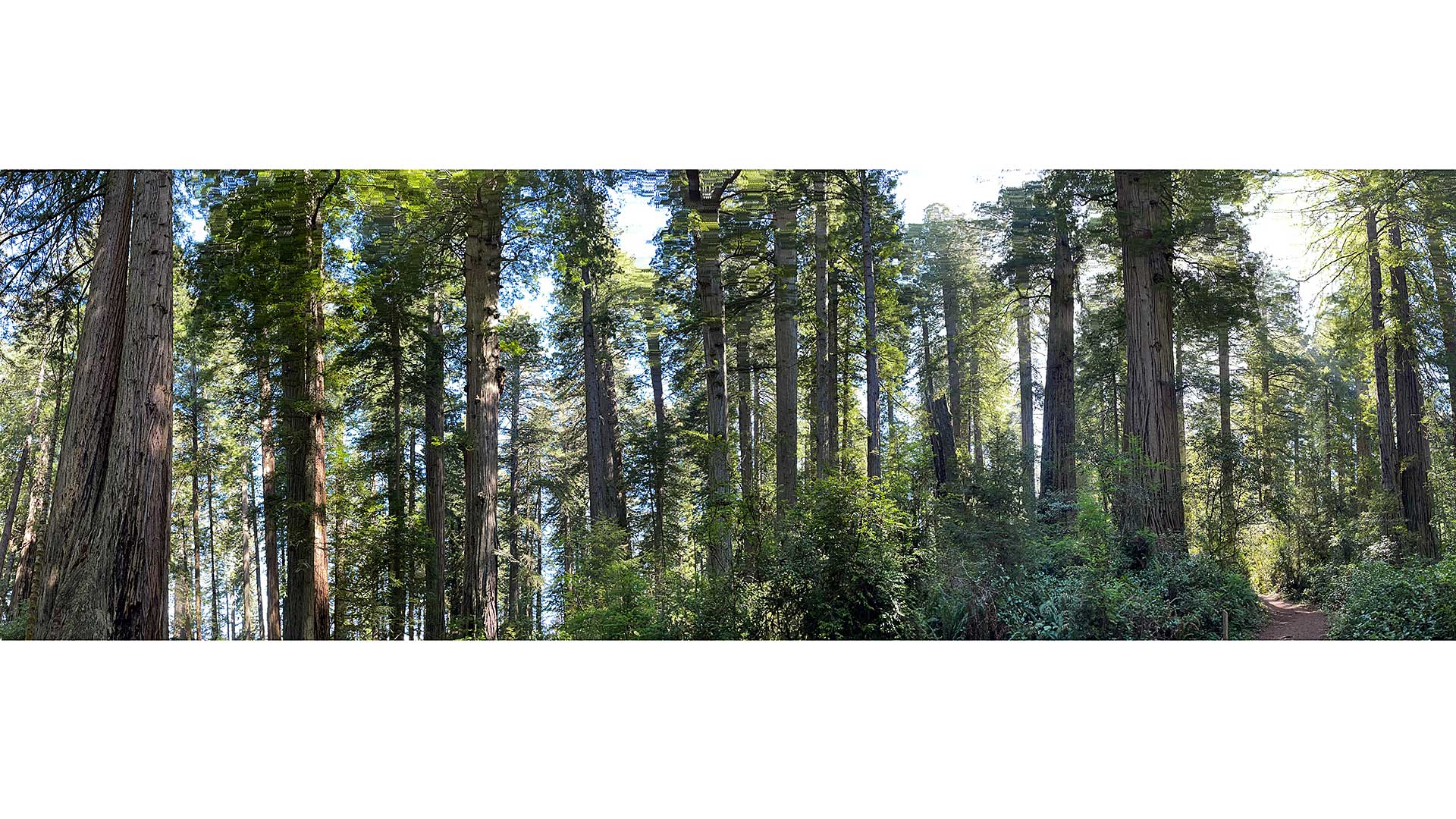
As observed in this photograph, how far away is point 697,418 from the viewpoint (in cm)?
699

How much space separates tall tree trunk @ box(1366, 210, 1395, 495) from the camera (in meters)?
6.27

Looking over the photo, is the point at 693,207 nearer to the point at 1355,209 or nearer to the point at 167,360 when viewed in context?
the point at 167,360

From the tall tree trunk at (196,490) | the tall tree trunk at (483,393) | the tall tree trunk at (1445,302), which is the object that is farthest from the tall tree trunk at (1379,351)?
the tall tree trunk at (196,490)

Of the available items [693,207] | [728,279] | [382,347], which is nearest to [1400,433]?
[728,279]

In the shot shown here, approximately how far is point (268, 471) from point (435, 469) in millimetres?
2067

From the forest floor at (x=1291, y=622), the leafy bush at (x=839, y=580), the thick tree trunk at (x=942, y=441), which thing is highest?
the thick tree trunk at (x=942, y=441)

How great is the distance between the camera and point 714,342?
7000 mm

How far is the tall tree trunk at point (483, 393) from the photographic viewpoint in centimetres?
667

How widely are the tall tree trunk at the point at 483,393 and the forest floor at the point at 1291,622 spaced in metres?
6.18

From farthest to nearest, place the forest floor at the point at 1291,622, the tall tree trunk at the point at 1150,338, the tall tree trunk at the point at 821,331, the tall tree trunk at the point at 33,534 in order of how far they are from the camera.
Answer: the tall tree trunk at the point at 33,534
the tall tree trunk at the point at 821,331
the tall tree trunk at the point at 1150,338
the forest floor at the point at 1291,622

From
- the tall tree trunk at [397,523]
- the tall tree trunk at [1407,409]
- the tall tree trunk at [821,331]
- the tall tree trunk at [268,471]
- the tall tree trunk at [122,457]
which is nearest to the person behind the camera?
the tall tree trunk at [122,457]

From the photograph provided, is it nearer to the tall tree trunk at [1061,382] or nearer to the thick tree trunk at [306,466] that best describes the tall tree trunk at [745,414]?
the tall tree trunk at [1061,382]

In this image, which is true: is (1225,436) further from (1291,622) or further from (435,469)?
(435,469)

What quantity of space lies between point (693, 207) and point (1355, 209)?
5.55 meters
